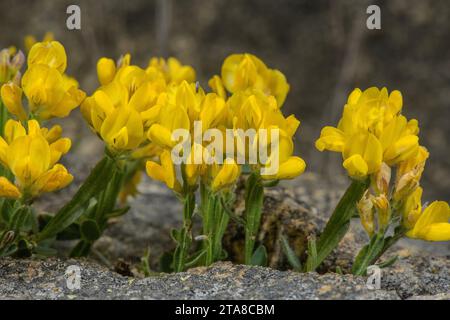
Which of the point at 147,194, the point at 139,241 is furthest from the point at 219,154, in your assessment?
the point at 147,194

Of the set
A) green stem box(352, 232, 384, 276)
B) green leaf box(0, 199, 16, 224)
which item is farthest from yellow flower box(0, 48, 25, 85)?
green stem box(352, 232, 384, 276)

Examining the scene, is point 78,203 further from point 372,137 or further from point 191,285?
point 372,137

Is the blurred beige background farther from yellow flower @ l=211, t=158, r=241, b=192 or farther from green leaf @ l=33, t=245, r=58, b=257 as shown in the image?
yellow flower @ l=211, t=158, r=241, b=192

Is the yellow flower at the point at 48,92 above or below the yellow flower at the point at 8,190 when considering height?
above

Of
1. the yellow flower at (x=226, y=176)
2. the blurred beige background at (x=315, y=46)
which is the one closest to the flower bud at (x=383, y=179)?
the yellow flower at (x=226, y=176)

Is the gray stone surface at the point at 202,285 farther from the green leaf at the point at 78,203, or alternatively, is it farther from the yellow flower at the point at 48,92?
the yellow flower at the point at 48,92
